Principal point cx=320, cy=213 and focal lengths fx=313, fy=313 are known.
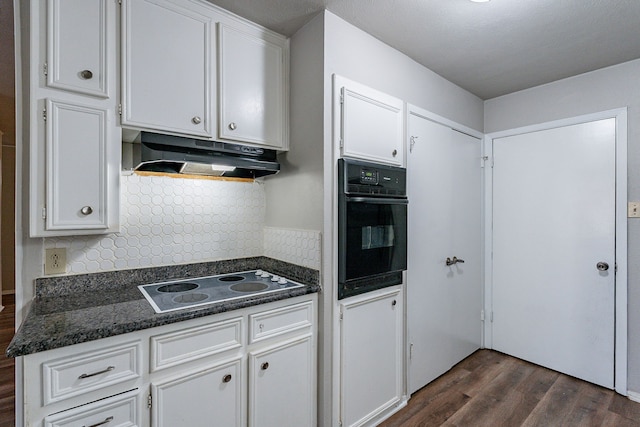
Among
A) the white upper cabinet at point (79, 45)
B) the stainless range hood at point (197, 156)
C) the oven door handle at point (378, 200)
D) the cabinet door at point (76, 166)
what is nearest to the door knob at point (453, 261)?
the oven door handle at point (378, 200)

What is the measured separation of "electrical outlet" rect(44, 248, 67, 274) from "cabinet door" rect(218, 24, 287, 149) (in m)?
0.97

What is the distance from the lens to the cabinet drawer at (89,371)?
1.06 metres

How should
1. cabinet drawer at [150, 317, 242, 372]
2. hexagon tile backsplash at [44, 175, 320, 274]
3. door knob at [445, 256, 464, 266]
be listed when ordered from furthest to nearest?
door knob at [445, 256, 464, 266] → hexagon tile backsplash at [44, 175, 320, 274] → cabinet drawer at [150, 317, 242, 372]

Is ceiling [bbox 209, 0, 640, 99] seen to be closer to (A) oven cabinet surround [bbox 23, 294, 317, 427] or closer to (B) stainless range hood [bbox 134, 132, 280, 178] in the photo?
(B) stainless range hood [bbox 134, 132, 280, 178]

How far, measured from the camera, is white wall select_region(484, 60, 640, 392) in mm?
2242

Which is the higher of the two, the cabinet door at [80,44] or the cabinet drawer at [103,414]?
the cabinet door at [80,44]

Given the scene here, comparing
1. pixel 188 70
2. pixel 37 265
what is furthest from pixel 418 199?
pixel 37 265

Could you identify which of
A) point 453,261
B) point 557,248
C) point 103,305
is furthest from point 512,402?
point 103,305

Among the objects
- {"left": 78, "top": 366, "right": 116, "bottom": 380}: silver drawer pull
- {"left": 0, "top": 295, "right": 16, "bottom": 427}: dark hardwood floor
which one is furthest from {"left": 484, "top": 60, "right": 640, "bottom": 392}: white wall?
{"left": 0, "top": 295, "right": 16, "bottom": 427}: dark hardwood floor

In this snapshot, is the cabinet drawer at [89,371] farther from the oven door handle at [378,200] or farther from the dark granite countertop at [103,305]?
the oven door handle at [378,200]

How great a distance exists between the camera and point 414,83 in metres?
2.28

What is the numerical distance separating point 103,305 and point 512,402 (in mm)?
2619

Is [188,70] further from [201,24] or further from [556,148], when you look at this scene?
[556,148]

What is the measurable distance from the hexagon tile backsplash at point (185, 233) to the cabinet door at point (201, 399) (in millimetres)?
694
